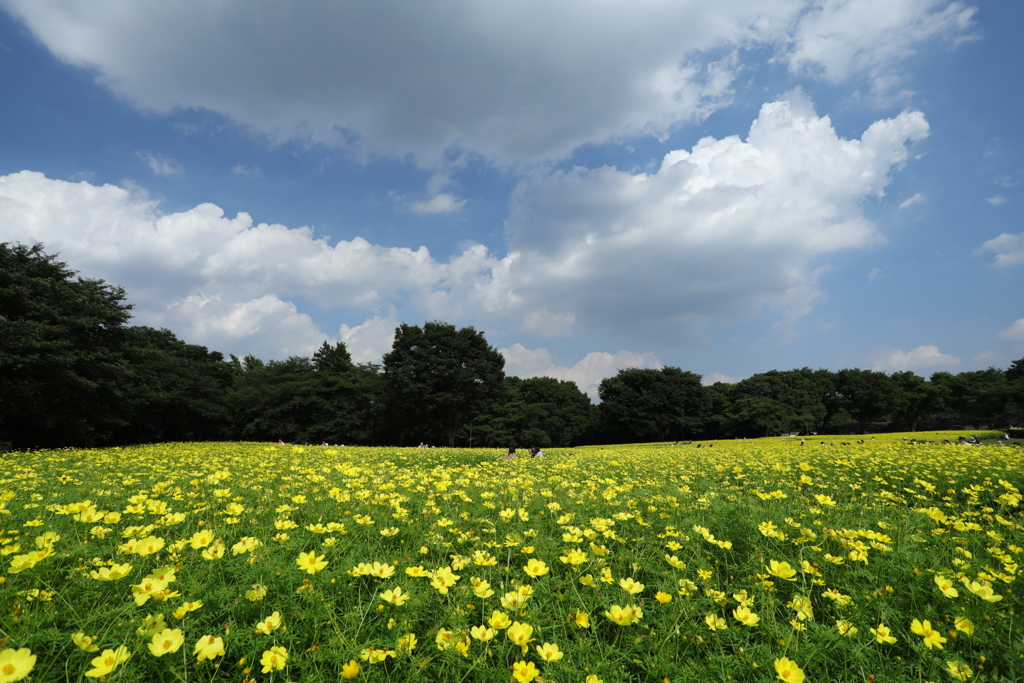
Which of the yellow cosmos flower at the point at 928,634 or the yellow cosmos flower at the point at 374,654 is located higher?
the yellow cosmos flower at the point at 374,654

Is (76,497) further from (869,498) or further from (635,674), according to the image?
(869,498)

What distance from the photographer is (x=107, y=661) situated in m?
1.65

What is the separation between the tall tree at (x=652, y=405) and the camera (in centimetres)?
5047

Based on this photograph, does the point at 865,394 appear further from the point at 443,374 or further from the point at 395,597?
the point at 395,597

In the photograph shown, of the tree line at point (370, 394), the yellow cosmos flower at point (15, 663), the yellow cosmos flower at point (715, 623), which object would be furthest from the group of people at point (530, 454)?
the tree line at point (370, 394)

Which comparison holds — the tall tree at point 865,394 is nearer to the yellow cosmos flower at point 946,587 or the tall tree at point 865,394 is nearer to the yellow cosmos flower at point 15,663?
the yellow cosmos flower at point 946,587

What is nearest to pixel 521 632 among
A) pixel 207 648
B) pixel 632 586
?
pixel 632 586

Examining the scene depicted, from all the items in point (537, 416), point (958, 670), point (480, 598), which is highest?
point (537, 416)

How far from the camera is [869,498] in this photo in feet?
18.9

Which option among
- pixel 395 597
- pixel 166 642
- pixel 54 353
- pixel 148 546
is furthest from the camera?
pixel 54 353

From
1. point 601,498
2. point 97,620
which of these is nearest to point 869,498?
point 601,498

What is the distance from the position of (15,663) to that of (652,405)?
53.0 m

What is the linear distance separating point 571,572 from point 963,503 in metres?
6.93

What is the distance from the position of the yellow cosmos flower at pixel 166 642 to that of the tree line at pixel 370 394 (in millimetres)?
23409
